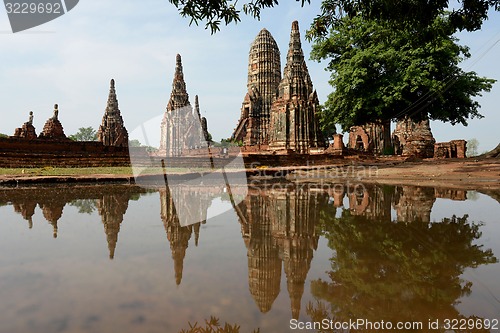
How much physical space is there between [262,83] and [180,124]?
12100 millimetres

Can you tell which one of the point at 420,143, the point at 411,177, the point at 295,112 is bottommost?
the point at 411,177

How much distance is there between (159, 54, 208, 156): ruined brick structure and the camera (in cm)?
3088

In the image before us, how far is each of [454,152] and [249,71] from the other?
26.4 meters

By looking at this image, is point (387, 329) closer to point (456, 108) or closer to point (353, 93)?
point (353, 93)

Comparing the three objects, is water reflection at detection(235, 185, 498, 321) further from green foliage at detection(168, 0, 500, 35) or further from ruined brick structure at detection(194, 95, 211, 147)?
ruined brick structure at detection(194, 95, 211, 147)

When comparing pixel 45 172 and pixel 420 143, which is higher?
pixel 420 143

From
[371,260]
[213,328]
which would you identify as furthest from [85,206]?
[371,260]

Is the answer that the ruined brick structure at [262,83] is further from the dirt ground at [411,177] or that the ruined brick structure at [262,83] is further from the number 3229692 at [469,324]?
the number 3229692 at [469,324]

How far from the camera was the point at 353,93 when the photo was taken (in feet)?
54.3

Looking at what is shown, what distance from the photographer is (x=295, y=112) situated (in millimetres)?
22719

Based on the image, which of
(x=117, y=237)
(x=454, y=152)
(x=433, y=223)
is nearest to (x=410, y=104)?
(x=454, y=152)

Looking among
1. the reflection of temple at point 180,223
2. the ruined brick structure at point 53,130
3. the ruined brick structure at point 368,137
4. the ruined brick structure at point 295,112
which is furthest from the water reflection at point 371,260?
the ruined brick structure at point 368,137

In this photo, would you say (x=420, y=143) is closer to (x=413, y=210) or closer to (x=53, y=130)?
(x=413, y=210)

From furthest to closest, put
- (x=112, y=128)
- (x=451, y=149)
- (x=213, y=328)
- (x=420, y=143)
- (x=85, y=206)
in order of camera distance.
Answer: (x=112, y=128) < (x=451, y=149) < (x=420, y=143) < (x=85, y=206) < (x=213, y=328)
